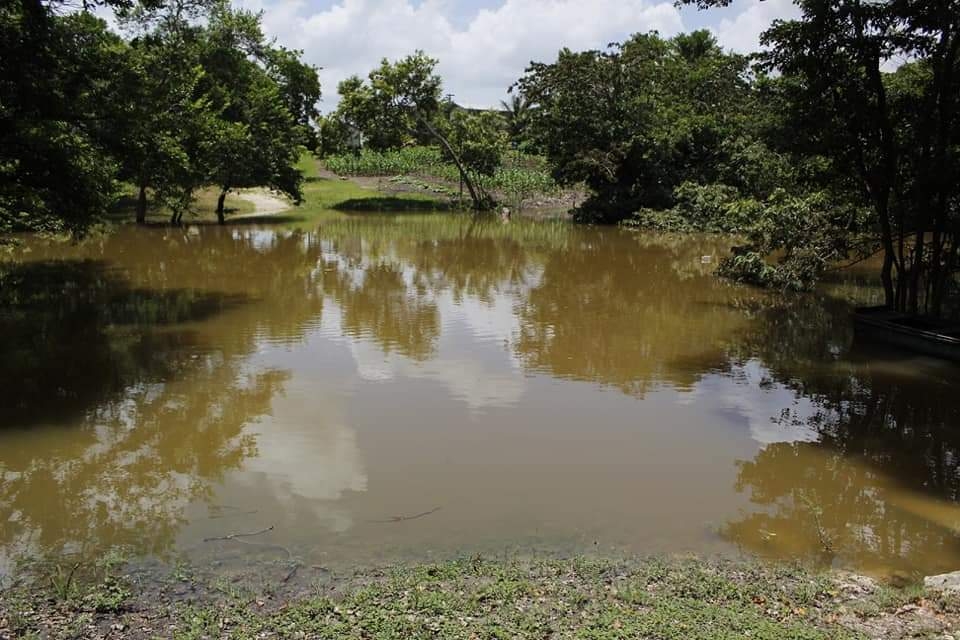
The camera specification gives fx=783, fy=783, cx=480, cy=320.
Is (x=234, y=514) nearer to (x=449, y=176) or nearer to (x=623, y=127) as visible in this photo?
(x=623, y=127)

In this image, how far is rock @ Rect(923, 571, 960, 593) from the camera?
5.49m

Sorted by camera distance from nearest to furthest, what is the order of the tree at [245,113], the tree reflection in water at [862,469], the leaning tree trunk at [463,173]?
the tree reflection in water at [862,469] < the tree at [245,113] < the leaning tree trunk at [463,173]

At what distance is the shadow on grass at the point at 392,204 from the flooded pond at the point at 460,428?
30562mm

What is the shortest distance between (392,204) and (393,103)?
253 inches

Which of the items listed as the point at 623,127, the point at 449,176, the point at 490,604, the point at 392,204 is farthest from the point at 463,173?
the point at 490,604

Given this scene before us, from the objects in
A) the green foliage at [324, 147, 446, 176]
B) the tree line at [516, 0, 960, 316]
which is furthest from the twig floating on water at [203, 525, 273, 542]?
the green foliage at [324, 147, 446, 176]

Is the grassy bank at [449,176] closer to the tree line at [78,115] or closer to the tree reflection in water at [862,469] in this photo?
the tree line at [78,115]

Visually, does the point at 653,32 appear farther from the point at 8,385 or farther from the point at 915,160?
the point at 8,385

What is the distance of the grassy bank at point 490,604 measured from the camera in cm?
490

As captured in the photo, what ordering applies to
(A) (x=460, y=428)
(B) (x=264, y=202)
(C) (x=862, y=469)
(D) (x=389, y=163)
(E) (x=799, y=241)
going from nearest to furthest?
(C) (x=862, y=469), (A) (x=460, y=428), (E) (x=799, y=241), (B) (x=264, y=202), (D) (x=389, y=163)

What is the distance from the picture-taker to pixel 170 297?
1856 centimetres

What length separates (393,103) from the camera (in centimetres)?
4800

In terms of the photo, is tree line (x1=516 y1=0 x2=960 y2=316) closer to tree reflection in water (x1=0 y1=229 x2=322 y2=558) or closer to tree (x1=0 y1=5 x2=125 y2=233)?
tree reflection in water (x1=0 y1=229 x2=322 y2=558)

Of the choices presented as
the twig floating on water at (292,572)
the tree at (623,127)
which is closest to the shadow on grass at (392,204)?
the tree at (623,127)
